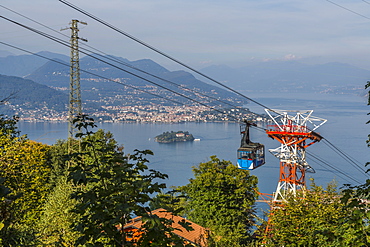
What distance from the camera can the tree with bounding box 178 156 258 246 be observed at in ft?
57.9

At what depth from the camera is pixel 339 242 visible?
380 cm

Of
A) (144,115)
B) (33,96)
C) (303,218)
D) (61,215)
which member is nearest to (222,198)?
(303,218)

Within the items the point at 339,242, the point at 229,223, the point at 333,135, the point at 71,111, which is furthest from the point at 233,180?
the point at 333,135

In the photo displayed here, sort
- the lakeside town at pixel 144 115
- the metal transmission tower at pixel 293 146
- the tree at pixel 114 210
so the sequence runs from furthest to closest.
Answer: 1. the lakeside town at pixel 144 115
2. the metal transmission tower at pixel 293 146
3. the tree at pixel 114 210

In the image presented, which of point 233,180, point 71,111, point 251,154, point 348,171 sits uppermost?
point 71,111

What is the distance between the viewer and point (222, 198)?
17.7 metres

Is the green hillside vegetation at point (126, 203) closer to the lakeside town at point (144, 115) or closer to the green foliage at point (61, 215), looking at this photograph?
the green foliage at point (61, 215)

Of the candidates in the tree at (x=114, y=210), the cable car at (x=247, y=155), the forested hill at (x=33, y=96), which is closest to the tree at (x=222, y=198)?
the cable car at (x=247, y=155)

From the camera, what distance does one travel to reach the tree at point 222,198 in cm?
1766

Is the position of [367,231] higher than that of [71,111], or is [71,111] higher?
[71,111]

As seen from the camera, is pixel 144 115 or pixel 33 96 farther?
pixel 144 115

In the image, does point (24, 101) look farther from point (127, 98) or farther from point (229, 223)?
point (229, 223)

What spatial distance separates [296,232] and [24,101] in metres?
111

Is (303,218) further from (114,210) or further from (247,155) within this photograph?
(114,210)
